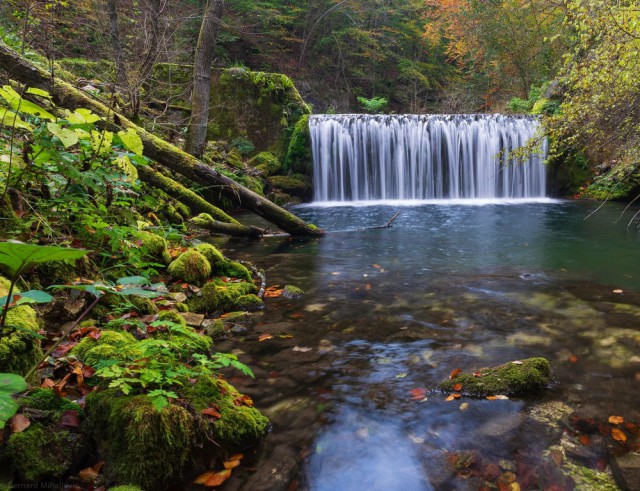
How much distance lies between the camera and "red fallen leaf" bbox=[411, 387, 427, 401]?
276cm

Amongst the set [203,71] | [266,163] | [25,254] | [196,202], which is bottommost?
[25,254]

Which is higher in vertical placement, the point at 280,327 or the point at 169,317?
the point at 169,317

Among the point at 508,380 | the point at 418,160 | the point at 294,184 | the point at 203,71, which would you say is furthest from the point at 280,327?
the point at 418,160

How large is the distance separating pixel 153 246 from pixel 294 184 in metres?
10.7

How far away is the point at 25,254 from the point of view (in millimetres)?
1141

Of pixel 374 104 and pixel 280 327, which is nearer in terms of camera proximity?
pixel 280 327

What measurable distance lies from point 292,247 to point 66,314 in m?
4.94

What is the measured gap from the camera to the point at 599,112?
6.59 metres

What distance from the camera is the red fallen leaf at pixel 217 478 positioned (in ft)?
6.26

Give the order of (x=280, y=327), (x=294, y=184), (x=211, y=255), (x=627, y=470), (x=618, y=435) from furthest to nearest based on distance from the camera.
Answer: (x=294, y=184)
(x=211, y=255)
(x=280, y=327)
(x=618, y=435)
(x=627, y=470)

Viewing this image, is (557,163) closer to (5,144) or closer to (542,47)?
(542,47)

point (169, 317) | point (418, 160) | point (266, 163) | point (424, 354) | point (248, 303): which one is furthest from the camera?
point (418, 160)

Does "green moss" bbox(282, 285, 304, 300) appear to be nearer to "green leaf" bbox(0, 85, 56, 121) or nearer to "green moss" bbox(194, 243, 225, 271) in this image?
"green moss" bbox(194, 243, 225, 271)

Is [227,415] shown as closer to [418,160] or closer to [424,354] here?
[424,354]
